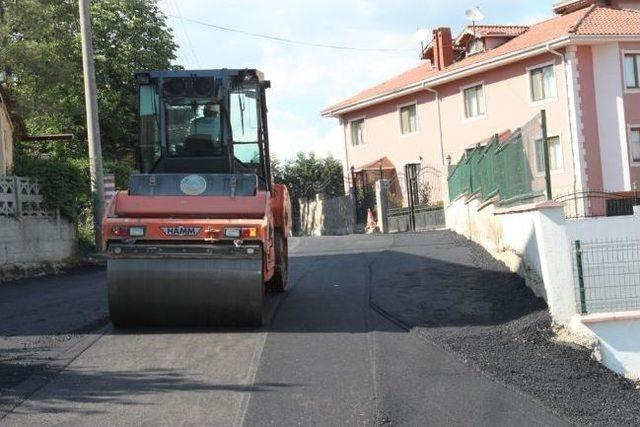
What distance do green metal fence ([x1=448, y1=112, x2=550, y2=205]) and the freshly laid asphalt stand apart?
1474 mm

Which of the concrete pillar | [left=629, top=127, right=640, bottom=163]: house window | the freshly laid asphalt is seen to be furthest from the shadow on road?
[left=629, top=127, right=640, bottom=163]: house window

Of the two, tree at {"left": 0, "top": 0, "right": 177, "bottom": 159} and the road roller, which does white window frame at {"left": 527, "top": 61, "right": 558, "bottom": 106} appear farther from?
the road roller

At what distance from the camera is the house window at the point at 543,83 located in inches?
1159

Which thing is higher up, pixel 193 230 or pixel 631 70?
pixel 631 70

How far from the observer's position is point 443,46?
116ft

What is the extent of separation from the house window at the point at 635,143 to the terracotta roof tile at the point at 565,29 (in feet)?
12.3

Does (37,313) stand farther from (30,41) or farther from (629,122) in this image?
(629,122)

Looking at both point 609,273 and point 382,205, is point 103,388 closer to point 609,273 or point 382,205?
point 609,273

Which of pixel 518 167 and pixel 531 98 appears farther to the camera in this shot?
pixel 531 98

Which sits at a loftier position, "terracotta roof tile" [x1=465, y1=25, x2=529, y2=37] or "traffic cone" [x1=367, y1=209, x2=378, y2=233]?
"terracotta roof tile" [x1=465, y1=25, x2=529, y2=37]

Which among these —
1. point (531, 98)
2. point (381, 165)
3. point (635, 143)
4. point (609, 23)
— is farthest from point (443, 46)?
point (635, 143)

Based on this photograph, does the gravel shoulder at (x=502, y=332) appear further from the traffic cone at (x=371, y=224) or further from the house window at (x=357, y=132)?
the house window at (x=357, y=132)

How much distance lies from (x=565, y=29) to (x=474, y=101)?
18.5 feet

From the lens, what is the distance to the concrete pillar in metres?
30.6
